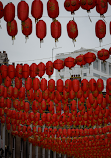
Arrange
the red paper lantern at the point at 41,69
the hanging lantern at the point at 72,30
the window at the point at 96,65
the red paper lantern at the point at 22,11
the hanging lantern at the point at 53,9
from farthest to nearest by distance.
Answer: the window at the point at 96,65, the red paper lantern at the point at 41,69, the hanging lantern at the point at 72,30, the red paper lantern at the point at 22,11, the hanging lantern at the point at 53,9

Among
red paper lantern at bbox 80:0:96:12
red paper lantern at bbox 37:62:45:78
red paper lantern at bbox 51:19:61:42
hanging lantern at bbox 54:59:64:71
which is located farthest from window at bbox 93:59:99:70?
red paper lantern at bbox 80:0:96:12

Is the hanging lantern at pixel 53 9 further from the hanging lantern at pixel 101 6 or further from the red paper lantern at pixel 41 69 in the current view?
the red paper lantern at pixel 41 69

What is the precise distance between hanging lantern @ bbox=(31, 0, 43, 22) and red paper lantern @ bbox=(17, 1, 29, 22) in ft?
0.77

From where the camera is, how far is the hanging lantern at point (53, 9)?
712cm

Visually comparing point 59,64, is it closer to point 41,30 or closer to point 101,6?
point 41,30

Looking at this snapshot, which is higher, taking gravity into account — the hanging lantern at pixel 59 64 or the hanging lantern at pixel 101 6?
the hanging lantern at pixel 101 6

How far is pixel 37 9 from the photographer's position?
730 centimetres

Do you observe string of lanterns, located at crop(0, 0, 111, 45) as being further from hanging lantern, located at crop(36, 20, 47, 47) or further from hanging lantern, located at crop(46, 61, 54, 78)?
hanging lantern, located at crop(46, 61, 54, 78)

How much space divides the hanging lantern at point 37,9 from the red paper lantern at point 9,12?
0.64 m

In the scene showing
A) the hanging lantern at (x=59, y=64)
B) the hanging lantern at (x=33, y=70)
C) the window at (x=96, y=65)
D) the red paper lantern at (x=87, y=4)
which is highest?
the red paper lantern at (x=87, y=4)

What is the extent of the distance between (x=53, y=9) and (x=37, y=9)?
553mm

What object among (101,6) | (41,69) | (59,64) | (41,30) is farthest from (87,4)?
(41,69)

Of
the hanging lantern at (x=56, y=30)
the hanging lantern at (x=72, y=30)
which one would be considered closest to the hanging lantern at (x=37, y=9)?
the hanging lantern at (x=56, y=30)

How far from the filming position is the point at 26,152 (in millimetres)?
27016
